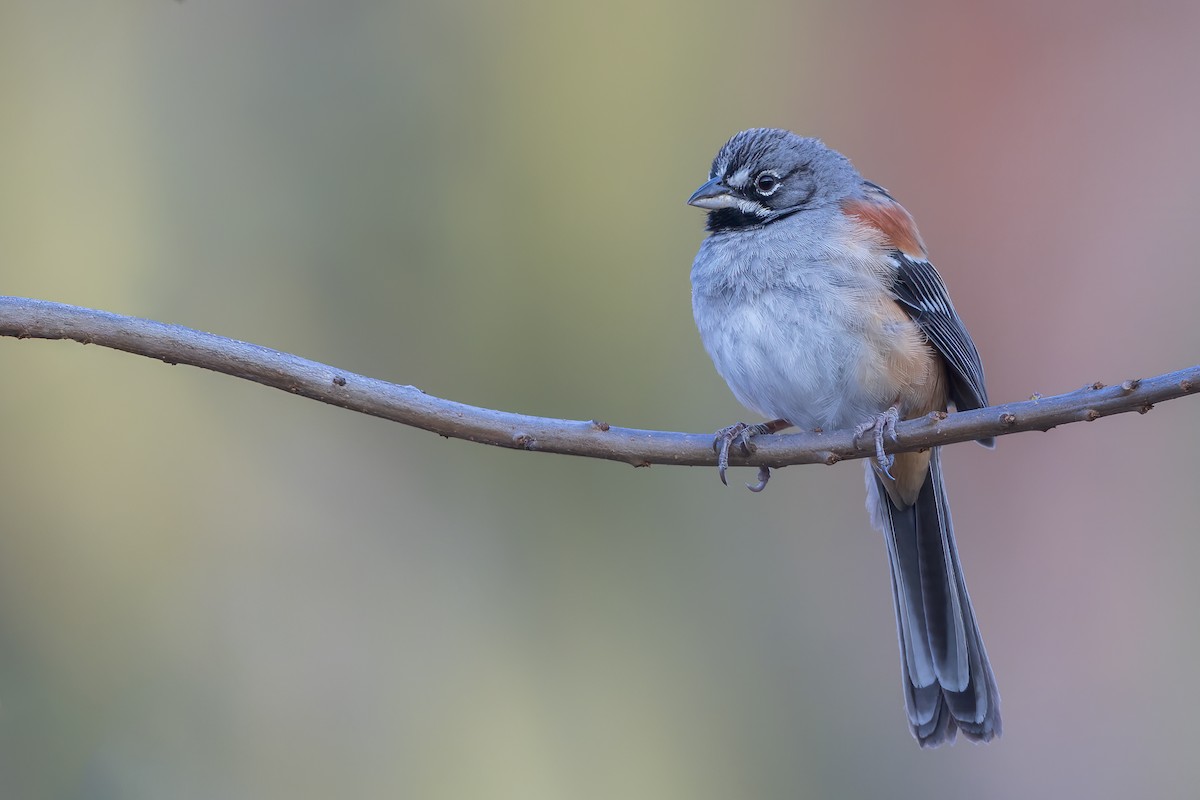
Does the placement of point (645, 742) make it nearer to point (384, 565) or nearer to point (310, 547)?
point (384, 565)

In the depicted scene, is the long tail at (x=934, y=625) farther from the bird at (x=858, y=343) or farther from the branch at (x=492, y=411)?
the branch at (x=492, y=411)

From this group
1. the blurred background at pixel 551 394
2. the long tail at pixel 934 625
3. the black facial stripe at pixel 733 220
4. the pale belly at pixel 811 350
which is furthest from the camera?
the blurred background at pixel 551 394

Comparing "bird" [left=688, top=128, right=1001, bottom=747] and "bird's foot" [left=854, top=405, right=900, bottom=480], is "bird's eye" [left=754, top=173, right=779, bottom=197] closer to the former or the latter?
"bird" [left=688, top=128, right=1001, bottom=747]

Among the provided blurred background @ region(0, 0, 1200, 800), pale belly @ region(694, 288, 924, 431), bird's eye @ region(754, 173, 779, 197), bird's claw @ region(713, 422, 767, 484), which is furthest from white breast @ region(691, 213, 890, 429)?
blurred background @ region(0, 0, 1200, 800)

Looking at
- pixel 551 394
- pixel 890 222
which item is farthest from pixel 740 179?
pixel 551 394

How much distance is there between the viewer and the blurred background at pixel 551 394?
6066mm

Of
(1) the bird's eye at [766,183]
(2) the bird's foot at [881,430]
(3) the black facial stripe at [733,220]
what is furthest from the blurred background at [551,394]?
(2) the bird's foot at [881,430]

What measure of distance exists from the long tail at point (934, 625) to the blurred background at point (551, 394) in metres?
2.20

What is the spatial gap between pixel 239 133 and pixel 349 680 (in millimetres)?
3281

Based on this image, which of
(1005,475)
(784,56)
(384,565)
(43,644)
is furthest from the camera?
(784,56)

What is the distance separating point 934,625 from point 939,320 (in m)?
1.24

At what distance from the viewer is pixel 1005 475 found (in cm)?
697

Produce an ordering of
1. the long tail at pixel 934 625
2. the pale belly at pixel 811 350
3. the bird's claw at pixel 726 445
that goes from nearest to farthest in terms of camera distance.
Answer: the bird's claw at pixel 726 445 → the pale belly at pixel 811 350 → the long tail at pixel 934 625

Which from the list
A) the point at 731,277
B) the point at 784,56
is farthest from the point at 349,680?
the point at 784,56
